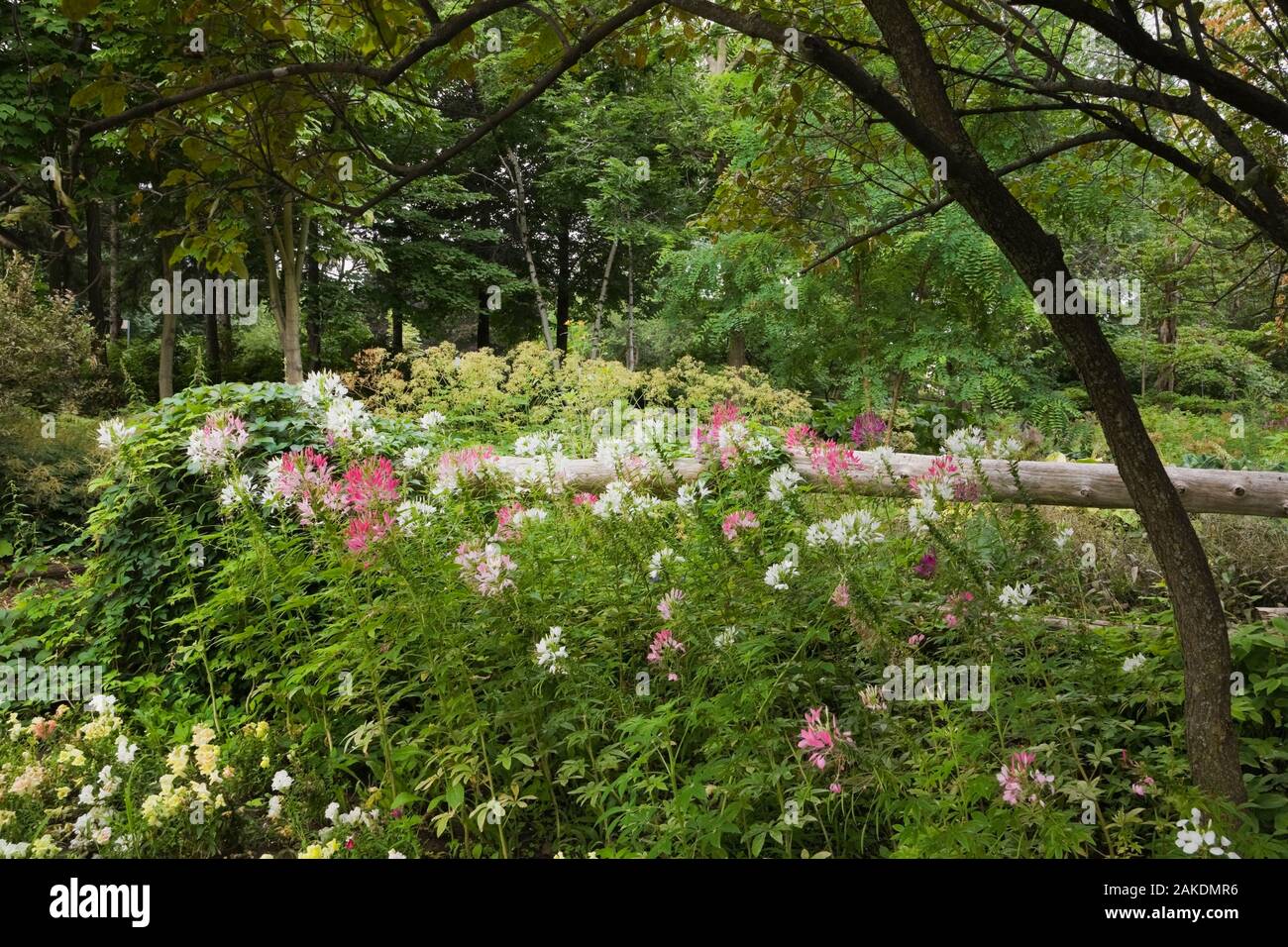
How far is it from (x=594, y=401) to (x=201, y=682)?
5088 millimetres

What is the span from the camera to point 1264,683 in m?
2.85

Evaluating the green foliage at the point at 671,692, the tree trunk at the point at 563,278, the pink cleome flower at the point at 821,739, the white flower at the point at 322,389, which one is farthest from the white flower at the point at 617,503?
the tree trunk at the point at 563,278

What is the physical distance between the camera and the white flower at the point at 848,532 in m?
2.87

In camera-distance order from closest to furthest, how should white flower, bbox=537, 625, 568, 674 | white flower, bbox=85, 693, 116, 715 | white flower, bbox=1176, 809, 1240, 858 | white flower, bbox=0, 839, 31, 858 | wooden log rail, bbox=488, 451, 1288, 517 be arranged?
white flower, bbox=1176, 809, 1240, 858
white flower, bbox=0, 839, 31, 858
white flower, bbox=537, 625, 568, 674
white flower, bbox=85, 693, 116, 715
wooden log rail, bbox=488, 451, 1288, 517

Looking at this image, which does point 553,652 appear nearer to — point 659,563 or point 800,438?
point 659,563

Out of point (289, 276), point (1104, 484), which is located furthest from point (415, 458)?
point (289, 276)

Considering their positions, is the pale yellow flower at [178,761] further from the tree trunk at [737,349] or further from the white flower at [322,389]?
the tree trunk at [737,349]

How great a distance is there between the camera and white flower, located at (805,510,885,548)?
2.87m

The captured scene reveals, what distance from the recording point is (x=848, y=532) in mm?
2885

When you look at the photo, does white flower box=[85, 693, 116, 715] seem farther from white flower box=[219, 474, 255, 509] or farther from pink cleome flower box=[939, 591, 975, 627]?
pink cleome flower box=[939, 591, 975, 627]

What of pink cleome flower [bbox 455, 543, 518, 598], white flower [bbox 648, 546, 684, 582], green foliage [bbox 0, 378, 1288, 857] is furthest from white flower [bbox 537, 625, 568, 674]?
white flower [bbox 648, 546, 684, 582]

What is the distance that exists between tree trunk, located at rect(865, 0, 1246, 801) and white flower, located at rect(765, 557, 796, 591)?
1026 mm

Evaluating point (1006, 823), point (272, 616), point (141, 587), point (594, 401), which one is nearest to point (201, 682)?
point (141, 587)

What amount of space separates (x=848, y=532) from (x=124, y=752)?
2.81 meters
